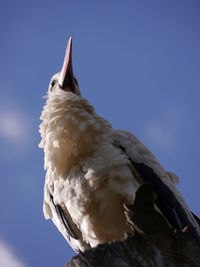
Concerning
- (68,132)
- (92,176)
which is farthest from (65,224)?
(68,132)

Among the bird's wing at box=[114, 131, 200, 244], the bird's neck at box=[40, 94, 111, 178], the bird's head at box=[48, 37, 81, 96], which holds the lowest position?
the bird's wing at box=[114, 131, 200, 244]

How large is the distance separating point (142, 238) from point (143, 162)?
2.19 m

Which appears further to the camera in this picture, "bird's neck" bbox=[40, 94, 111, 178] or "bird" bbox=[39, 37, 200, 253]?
"bird's neck" bbox=[40, 94, 111, 178]

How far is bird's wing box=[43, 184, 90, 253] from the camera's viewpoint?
15.2 ft

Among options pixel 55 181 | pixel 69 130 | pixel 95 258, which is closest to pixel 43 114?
pixel 69 130

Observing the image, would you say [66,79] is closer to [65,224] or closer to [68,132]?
[68,132]

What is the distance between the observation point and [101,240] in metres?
4.21

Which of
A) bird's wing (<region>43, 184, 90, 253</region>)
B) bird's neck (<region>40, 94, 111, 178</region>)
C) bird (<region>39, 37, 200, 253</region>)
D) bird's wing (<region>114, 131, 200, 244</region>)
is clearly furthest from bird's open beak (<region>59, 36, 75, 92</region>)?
bird's wing (<region>43, 184, 90, 253</region>)

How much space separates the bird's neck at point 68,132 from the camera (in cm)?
439

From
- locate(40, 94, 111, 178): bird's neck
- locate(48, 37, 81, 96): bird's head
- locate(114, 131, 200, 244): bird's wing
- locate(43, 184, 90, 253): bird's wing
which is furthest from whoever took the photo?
locate(48, 37, 81, 96): bird's head

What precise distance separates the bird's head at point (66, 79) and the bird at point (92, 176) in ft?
3.59

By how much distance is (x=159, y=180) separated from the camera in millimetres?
4348

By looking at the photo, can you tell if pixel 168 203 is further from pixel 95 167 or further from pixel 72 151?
pixel 72 151

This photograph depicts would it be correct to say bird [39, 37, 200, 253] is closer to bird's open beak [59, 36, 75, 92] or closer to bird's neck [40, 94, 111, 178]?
bird's neck [40, 94, 111, 178]
